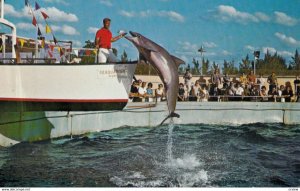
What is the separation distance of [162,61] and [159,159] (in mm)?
1855

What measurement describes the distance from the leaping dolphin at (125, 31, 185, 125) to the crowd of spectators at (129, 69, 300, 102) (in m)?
3.48

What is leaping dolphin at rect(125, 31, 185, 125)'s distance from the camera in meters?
5.78

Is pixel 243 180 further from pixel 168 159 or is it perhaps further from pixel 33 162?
pixel 33 162

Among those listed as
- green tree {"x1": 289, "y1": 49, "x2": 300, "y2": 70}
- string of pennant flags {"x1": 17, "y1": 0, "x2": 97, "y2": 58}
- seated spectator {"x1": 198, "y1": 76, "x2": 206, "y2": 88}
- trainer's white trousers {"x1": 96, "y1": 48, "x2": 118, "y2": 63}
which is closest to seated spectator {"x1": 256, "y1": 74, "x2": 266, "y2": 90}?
seated spectator {"x1": 198, "y1": 76, "x2": 206, "y2": 88}

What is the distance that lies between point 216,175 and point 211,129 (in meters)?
3.85

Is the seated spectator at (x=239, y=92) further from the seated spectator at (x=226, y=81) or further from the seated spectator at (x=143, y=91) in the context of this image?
the seated spectator at (x=143, y=91)

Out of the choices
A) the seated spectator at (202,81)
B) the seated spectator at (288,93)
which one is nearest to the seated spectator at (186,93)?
the seated spectator at (202,81)

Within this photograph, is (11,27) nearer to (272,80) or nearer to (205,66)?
(205,66)

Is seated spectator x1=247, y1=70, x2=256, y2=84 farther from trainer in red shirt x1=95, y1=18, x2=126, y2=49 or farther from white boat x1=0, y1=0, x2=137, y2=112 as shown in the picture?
trainer in red shirt x1=95, y1=18, x2=126, y2=49

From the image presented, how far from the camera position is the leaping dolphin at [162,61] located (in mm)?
5781

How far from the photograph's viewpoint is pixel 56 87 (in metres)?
7.11

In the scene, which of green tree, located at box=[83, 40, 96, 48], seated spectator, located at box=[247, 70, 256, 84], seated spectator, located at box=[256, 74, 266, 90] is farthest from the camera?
seated spectator, located at box=[256, 74, 266, 90]

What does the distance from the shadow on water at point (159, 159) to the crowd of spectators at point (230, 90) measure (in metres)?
0.80

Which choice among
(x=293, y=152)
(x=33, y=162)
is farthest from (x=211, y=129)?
(x=33, y=162)
